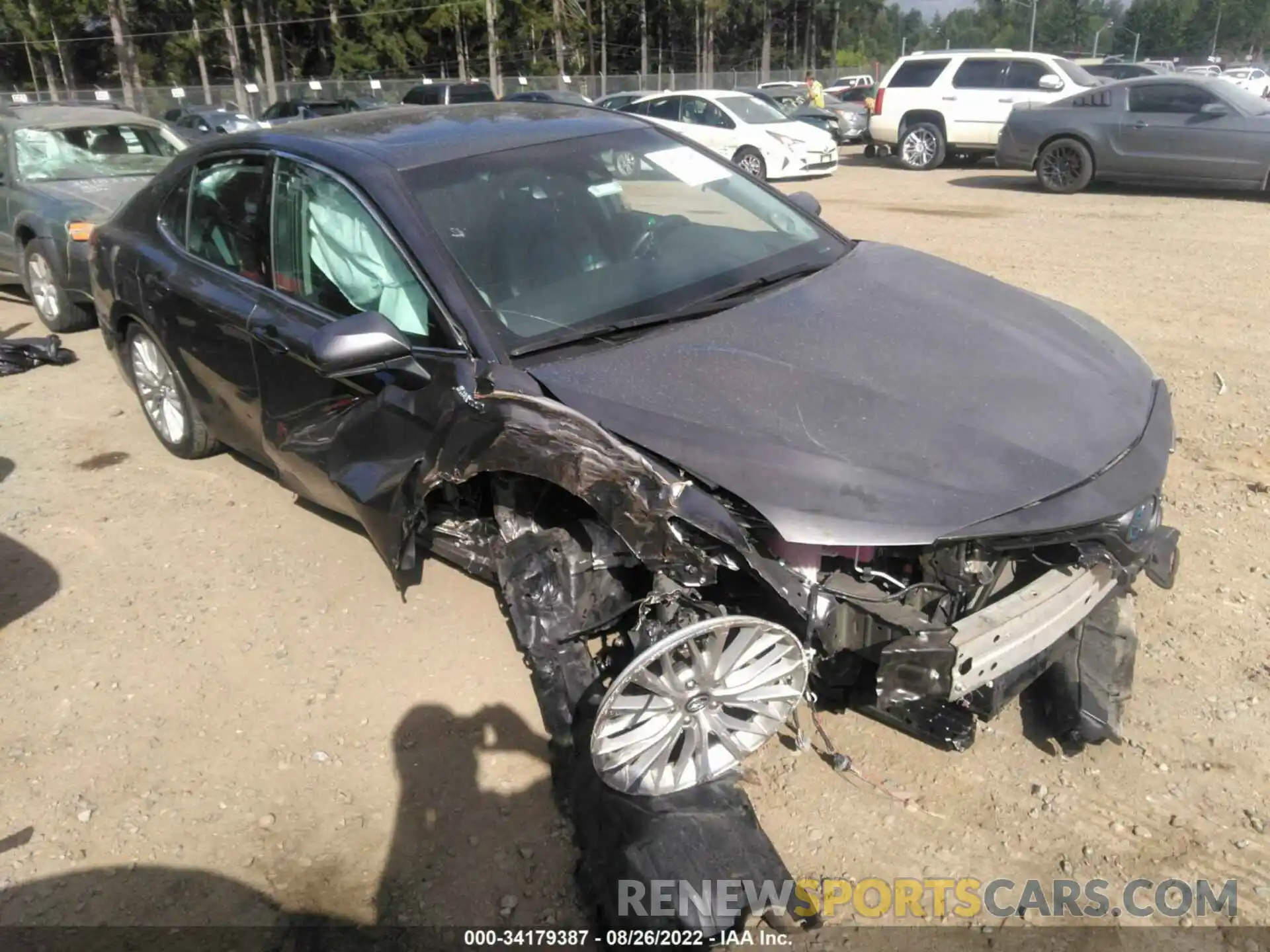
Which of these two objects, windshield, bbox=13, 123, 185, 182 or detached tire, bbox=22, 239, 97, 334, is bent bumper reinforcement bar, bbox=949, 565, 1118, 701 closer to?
detached tire, bbox=22, 239, 97, 334

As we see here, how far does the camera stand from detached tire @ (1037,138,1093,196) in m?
12.5

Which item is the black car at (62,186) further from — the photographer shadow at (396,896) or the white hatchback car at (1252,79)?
the white hatchback car at (1252,79)

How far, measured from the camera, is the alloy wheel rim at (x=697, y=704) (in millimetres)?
2506

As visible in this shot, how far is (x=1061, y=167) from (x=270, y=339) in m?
12.1

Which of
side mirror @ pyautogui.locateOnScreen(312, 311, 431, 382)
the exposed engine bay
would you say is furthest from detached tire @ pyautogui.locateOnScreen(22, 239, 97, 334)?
the exposed engine bay

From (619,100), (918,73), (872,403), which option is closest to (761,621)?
(872,403)

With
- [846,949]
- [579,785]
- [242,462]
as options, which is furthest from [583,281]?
[242,462]

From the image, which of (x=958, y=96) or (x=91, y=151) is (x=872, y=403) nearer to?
(x=91, y=151)

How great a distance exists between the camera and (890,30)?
108500 millimetres

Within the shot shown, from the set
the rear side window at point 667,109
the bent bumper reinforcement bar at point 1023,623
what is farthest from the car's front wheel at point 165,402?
the rear side window at point 667,109

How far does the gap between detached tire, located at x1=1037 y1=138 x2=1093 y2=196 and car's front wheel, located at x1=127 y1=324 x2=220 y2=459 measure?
1157 cm

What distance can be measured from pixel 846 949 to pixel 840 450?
1.23 meters

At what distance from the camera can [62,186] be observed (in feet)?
24.8

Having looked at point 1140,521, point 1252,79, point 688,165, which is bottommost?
point 1140,521
